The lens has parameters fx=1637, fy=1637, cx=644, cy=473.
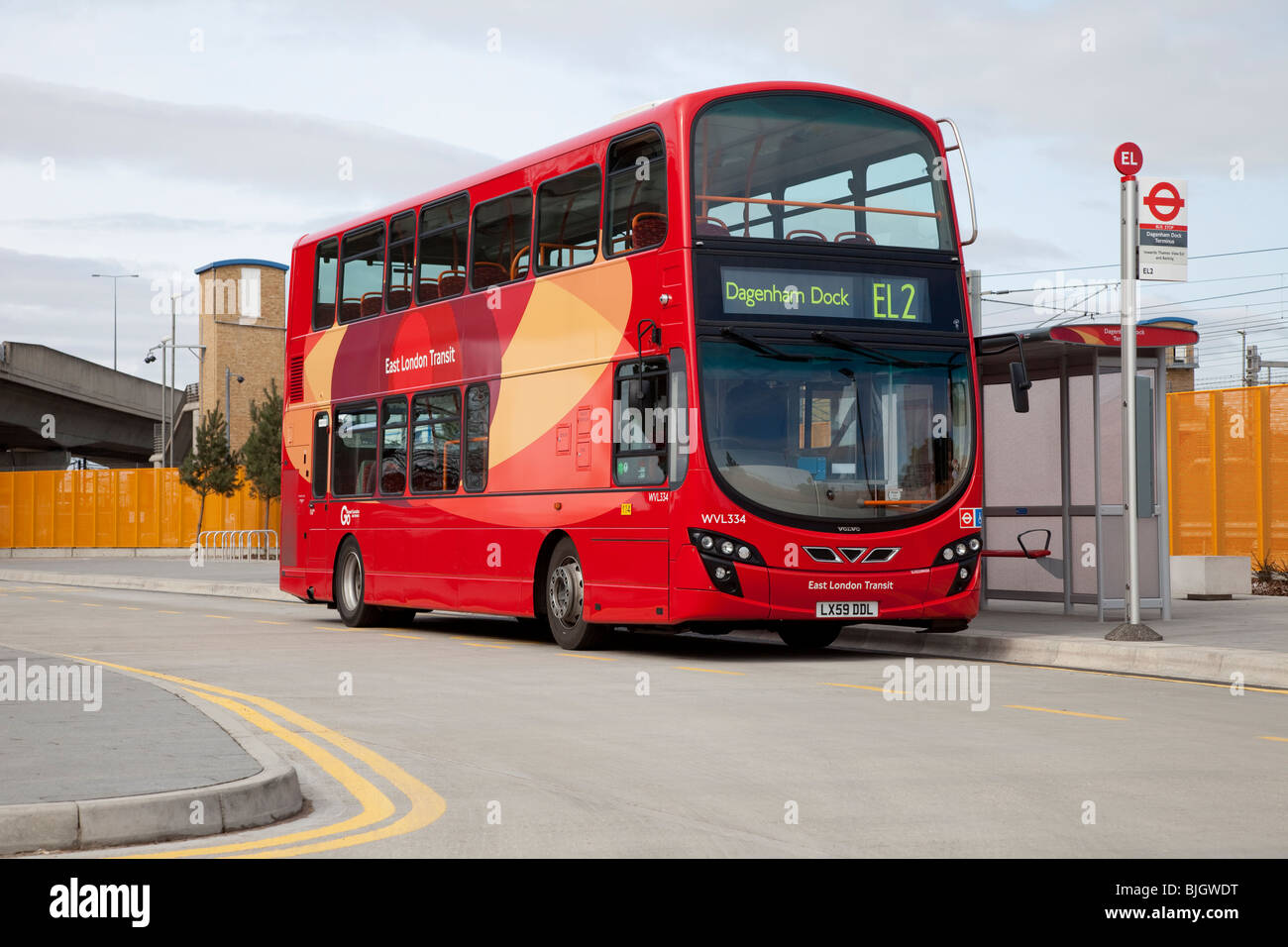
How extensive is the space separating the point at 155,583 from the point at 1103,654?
25098 millimetres

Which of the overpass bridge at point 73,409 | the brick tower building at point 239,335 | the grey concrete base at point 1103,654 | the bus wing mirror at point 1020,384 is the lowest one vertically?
the grey concrete base at point 1103,654

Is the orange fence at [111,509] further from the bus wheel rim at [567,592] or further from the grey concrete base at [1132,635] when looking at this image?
the grey concrete base at [1132,635]

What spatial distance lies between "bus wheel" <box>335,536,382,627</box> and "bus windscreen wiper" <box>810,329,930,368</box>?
8143mm

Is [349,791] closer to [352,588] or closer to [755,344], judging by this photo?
[755,344]

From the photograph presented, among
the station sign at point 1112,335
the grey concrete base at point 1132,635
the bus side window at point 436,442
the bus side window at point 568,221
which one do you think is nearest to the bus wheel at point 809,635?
the grey concrete base at point 1132,635

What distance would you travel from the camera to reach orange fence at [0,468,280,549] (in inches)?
2421

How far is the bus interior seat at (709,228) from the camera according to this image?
563 inches

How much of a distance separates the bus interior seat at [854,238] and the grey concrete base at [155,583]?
14.5 metres

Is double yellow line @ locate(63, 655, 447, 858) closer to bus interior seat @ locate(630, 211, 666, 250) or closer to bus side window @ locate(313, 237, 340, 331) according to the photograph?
bus interior seat @ locate(630, 211, 666, 250)

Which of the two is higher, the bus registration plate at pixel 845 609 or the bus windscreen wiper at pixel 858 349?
the bus windscreen wiper at pixel 858 349

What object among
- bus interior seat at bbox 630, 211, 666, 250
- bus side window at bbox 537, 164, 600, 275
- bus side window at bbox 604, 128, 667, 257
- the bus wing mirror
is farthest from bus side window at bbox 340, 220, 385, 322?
the bus wing mirror
